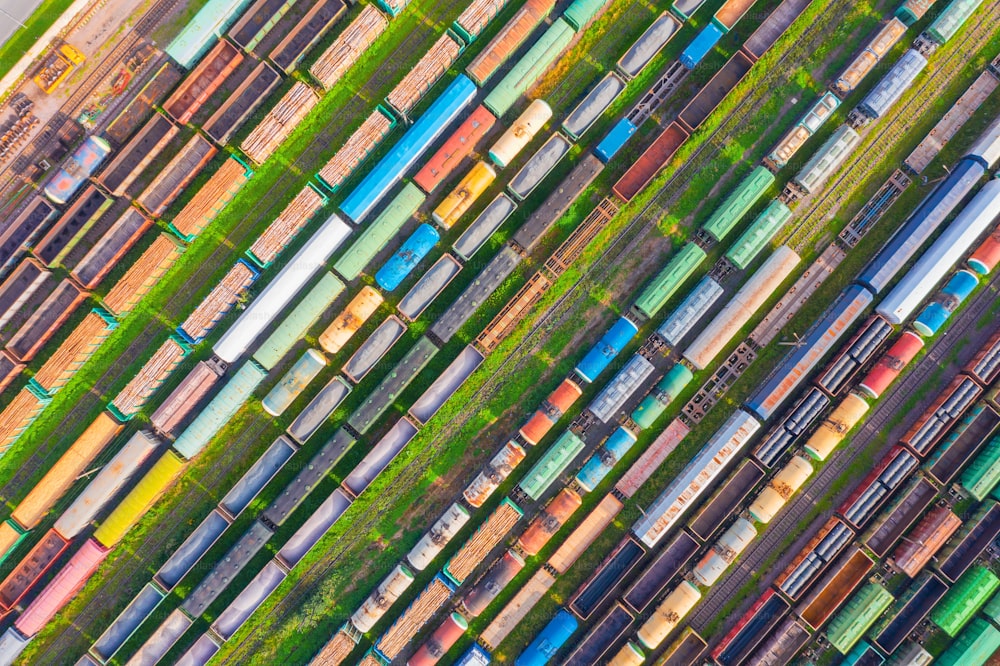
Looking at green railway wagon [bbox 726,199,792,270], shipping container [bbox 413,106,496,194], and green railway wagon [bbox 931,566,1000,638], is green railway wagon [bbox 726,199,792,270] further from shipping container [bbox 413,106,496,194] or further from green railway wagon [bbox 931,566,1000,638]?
green railway wagon [bbox 931,566,1000,638]

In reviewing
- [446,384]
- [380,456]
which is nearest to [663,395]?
[446,384]

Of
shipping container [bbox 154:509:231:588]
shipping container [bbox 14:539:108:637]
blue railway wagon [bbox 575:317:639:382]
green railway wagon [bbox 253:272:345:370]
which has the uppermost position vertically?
blue railway wagon [bbox 575:317:639:382]

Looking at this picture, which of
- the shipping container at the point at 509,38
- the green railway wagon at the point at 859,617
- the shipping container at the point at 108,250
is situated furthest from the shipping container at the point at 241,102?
the green railway wagon at the point at 859,617

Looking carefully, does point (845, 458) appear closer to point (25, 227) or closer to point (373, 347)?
point (373, 347)

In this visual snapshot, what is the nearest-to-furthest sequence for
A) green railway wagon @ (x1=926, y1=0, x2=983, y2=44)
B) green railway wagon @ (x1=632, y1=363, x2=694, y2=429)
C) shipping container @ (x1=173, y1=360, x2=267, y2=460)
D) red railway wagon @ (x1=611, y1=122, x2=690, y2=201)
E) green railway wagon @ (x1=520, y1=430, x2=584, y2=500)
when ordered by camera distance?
shipping container @ (x1=173, y1=360, x2=267, y2=460) → green railway wagon @ (x1=926, y1=0, x2=983, y2=44) → red railway wagon @ (x1=611, y1=122, x2=690, y2=201) → green railway wagon @ (x1=520, y1=430, x2=584, y2=500) → green railway wagon @ (x1=632, y1=363, x2=694, y2=429)

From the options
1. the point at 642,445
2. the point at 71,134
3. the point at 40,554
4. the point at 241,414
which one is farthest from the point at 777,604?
the point at 71,134

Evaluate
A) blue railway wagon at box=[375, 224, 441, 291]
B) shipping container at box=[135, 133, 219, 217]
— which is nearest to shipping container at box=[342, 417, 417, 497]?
blue railway wagon at box=[375, 224, 441, 291]

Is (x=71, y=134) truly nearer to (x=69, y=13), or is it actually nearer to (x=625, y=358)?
(x=69, y=13)
